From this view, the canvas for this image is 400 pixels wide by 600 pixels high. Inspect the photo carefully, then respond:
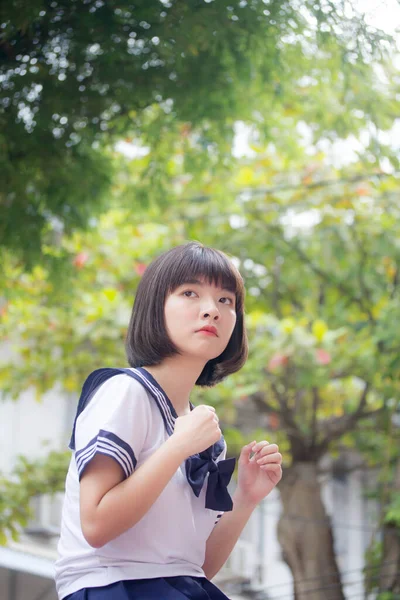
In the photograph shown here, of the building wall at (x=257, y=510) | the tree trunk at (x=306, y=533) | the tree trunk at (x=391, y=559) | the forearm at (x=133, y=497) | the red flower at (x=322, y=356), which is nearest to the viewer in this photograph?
the forearm at (x=133, y=497)

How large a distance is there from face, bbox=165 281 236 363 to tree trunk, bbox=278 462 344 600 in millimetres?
2227

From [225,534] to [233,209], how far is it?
6.71ft

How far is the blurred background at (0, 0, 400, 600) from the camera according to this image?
159 centimetres

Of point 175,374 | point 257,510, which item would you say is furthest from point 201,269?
point 257,510

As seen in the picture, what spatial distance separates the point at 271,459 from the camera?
2.81 feet

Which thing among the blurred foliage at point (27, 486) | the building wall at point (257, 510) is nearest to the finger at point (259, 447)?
the blurred foliage at point (27, 486)

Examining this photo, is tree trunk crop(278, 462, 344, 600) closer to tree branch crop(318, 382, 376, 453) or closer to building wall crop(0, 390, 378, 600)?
tree branch crop(318, 382, 376, 453)

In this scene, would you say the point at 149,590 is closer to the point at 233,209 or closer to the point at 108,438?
the point at 108,438

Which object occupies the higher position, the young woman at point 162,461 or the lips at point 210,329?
the lips at point 210,329

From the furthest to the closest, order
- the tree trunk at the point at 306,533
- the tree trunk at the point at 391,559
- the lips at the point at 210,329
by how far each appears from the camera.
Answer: the tree trunk at the point at 306,533 < the tree trunk at the point at 391,559 < the lips at the point at 210,329

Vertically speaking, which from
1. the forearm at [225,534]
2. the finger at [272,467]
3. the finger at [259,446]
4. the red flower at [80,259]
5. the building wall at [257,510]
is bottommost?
Result: the building wall at [257,510]

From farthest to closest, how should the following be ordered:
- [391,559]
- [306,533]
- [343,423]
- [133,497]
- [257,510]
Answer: [257,510], [343,423], [306,533], [391,559], [133,497]

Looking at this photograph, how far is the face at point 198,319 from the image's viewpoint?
83 centimetres

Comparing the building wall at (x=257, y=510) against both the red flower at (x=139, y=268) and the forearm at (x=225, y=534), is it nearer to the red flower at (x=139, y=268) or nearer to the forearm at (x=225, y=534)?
the red flower at (x=139, y=268)
